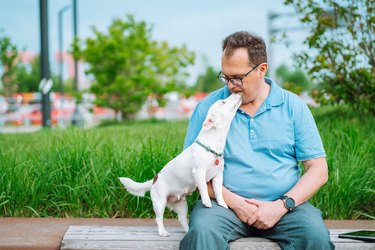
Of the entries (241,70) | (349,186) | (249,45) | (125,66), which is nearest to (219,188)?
(241,70)

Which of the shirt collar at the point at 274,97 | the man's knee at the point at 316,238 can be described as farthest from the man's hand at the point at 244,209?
the shirt collar at the point at 274,97

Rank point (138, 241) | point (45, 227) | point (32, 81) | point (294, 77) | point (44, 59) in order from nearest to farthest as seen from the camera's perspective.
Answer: point (138, 241)
point (45, 227)
point (44, 59)
point (294, 77)
point (32, 81)

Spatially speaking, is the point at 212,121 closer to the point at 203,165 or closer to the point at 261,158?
the point at 203,165

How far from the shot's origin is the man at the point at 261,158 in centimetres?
294

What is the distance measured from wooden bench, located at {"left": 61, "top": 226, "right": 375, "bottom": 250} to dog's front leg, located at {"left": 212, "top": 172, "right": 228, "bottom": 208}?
0.21m

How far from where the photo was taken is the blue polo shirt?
3076mm

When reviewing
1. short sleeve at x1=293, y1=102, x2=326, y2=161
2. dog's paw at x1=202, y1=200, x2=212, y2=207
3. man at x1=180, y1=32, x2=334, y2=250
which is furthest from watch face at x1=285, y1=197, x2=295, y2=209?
dog's paw at x1=202, y1=200, x2=212, y2=207

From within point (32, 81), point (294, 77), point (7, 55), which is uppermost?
point (7, 55)

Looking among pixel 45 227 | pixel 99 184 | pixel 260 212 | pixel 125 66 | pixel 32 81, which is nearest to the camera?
pixel 260 212

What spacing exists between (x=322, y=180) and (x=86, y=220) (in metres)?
1.60

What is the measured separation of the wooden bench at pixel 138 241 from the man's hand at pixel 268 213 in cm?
10

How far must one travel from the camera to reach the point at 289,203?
2.97m

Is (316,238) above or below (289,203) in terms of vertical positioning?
below

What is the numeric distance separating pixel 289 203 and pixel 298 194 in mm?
77
